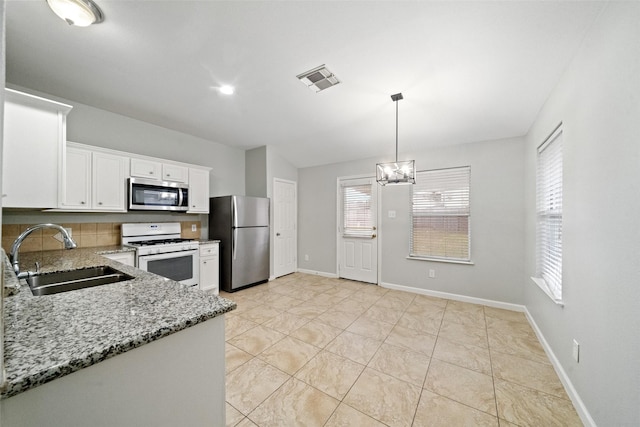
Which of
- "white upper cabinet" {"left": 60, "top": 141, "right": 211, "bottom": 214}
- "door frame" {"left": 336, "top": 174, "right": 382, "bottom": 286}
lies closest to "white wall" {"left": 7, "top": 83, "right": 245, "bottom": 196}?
"white upper cabinet" {"left": 60, "top": 141, "right": 211, "bottom": 214}

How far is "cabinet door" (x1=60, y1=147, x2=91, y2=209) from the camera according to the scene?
8.86 feet

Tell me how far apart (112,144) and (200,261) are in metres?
1.90

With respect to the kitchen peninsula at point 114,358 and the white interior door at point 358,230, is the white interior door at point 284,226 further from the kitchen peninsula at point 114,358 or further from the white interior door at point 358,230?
the kitchen peninsula at point 114,358

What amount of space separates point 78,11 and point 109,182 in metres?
1.86

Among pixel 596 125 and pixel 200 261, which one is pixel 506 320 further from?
pixel 200 261

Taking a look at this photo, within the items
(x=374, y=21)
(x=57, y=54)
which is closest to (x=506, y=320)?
(x=374, y=21)

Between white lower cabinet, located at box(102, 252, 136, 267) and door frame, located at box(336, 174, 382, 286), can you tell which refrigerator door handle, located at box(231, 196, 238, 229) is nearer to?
white lower cabinet, located at box(102, 252, 136, 267)

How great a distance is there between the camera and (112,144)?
10.7 feet

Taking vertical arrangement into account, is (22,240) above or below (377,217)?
below

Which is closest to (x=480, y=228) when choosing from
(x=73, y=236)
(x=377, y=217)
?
(x=377, y=217)

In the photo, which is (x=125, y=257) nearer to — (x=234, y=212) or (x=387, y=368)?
(x=234, y=212)

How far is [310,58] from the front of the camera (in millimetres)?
2256

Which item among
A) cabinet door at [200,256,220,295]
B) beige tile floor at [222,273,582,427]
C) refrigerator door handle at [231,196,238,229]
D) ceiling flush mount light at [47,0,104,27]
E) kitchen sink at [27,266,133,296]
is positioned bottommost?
beige tile floor at [222,273,582,427]

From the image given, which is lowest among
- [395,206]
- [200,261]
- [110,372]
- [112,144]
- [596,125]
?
[200,261]
